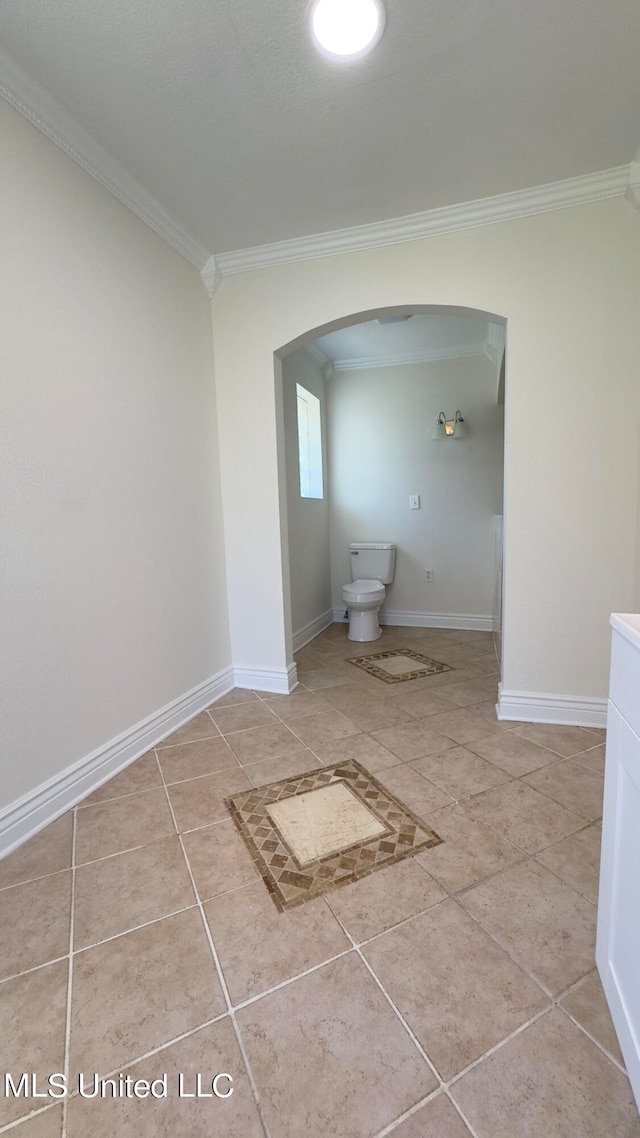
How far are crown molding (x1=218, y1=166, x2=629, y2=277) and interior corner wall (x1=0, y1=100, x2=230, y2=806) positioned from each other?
0.44 m

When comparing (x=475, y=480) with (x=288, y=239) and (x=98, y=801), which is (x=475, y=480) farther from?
(x=98, y=801)

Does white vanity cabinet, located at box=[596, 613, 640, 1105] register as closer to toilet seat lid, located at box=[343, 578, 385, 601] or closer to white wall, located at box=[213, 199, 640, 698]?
white wall, located at box=[213, 199, 640, 698]

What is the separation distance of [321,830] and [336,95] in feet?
7.82

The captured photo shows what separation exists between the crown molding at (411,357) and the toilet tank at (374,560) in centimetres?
154

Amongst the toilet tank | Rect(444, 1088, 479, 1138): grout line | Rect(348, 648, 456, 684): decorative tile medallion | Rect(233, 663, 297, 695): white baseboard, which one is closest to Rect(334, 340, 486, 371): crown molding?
the toilet tank

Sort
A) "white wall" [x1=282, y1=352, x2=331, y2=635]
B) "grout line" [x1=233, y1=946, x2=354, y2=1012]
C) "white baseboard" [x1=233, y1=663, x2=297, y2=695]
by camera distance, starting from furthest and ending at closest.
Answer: "white wall" [x1=282, y1=352, x2=331, y2=635] < "white baseboard" [x1=233, y1=663, x2=297, y2=695] < "grout line" [x1=233, y1=946, x2=354, y2=1012]

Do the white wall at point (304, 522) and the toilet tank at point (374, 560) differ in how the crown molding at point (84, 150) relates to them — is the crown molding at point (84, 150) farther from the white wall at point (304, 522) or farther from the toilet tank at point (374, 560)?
the toilet tank at point (374, 560)

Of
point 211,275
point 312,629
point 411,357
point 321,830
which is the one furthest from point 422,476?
point 321,830

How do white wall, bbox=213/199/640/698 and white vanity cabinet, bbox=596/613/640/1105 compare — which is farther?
white wall, bbox=213/199/640/698

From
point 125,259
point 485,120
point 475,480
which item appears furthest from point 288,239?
point 475,480

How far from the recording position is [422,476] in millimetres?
3938

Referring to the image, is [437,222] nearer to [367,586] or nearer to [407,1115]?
[367,586]

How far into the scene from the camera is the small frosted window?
3.73 m

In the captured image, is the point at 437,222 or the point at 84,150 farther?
the point at 437,222
